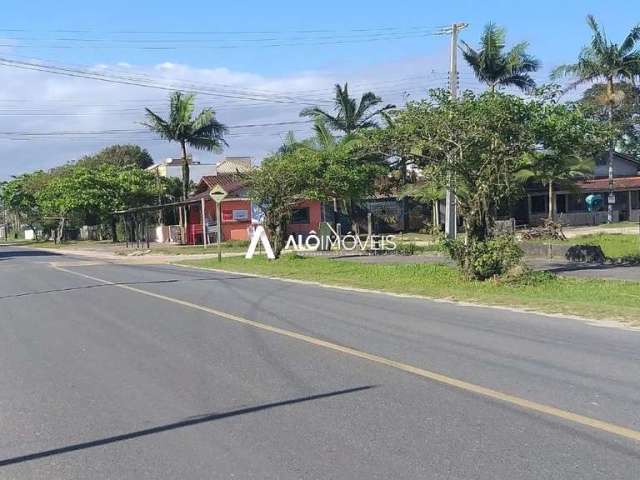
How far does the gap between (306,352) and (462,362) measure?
1.97 meters

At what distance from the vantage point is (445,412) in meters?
6.23

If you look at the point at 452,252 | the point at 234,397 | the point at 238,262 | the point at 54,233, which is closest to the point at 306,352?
the point at 234,397

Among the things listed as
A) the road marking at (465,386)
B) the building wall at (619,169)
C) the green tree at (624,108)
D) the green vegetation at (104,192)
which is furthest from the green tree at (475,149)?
the green vegetation at (104,192)

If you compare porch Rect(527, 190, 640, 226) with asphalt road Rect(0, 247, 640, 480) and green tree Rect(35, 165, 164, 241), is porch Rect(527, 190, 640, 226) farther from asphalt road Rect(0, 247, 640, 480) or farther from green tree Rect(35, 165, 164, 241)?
asphalt road Rect(0, 247, 640, 480)

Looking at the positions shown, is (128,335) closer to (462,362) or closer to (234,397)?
(234,397)

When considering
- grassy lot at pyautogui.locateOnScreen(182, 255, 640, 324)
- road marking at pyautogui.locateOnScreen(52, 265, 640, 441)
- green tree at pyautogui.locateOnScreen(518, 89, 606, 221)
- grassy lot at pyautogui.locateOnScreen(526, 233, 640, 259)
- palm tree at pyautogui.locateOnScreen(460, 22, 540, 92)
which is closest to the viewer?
road marking at pyautogui.locateOnScreen(52, 265, 640, 441)

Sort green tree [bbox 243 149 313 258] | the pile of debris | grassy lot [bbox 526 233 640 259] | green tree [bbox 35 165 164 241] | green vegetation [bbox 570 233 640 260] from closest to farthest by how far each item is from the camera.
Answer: green vegetation [bbox 570 233 640 260] → grassy lot [bbox 526 233 640 259] → the pile of debris → green tree [bbox 243 149 313 258] → green tree [bbox 35 165 164 241]

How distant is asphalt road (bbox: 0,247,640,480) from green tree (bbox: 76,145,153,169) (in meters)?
71.0

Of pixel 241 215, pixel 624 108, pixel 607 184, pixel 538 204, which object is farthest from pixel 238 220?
pixel 624 108

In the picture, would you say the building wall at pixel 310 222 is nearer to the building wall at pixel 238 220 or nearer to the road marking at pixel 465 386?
the building wall at pixel 238 220

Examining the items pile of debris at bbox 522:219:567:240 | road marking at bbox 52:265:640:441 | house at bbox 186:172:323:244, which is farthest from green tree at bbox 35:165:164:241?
road marking at bbox 52:265:640:441

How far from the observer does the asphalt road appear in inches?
202

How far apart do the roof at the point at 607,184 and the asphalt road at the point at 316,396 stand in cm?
3990

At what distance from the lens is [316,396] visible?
693cm
